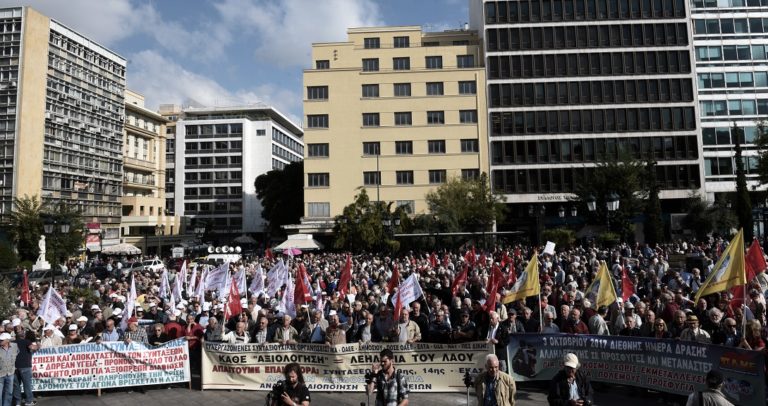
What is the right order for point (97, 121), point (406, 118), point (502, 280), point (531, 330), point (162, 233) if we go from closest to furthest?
point (531, 330), point (502, 280), point (406, 118), point (97, 121), point (162, 233)

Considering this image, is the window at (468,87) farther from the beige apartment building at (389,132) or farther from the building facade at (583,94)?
the building facade at (583,94)

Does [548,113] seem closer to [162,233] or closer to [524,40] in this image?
[524,40]

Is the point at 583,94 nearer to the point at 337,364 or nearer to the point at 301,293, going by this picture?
the point at 301,293

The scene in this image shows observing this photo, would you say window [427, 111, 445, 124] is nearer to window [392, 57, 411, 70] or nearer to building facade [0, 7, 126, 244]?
window [392, 57, 411, 70]

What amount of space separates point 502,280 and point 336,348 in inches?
311

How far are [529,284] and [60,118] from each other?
6331 cm

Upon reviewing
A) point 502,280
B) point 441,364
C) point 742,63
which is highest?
point 742,63

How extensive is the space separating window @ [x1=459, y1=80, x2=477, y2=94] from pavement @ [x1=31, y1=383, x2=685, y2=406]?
49.0 metres

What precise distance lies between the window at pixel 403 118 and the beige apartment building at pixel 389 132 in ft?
0.34

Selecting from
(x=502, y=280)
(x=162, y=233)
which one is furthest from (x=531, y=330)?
(x=162, y=233)

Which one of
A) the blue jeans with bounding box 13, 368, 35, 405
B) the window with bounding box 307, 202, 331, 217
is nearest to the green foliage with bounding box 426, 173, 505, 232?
the window with bounding box 307, 202, 331, 217

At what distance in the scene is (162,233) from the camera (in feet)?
259

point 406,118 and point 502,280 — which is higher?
point 406,118

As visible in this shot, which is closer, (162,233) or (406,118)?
(406,118)
